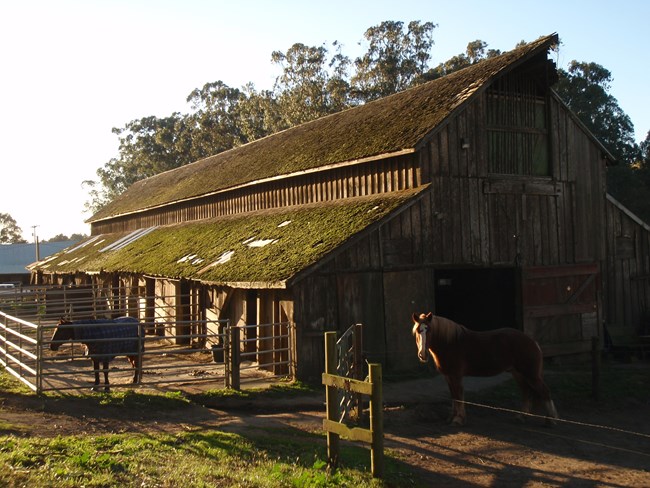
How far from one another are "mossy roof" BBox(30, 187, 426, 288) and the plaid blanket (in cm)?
266

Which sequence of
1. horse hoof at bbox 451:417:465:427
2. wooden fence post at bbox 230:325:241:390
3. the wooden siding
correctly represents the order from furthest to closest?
1. the wooden siding
2. wooden fence post at bbox 230:325:241:390
3. horse hoof at bbox 451:417:465:427

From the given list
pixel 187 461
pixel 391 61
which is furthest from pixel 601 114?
pixel 187 461

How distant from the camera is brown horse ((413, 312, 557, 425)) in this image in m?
12.3

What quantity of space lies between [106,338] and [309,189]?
8597 millimetres

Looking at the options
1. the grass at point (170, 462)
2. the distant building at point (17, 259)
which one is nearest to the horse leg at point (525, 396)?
the grass at point (170, 462)

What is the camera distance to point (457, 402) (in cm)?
1221

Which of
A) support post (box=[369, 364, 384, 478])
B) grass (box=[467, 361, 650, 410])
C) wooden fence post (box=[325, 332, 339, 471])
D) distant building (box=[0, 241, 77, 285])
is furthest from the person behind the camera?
distant building (box=[0, 241, 77, 285])

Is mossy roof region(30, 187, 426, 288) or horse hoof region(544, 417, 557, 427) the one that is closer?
horse hoof region(544, 417, 557, 427)

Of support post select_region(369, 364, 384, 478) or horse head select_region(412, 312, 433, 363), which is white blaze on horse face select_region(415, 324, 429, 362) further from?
→ support post select_region(369, 364, 384, 478)

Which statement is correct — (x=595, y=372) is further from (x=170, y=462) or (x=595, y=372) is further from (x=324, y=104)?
(x=324, y=104)

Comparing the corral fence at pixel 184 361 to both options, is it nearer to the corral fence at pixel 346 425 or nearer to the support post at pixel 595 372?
the corral fence at pixel 346 425

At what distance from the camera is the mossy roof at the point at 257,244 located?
50.3 feet

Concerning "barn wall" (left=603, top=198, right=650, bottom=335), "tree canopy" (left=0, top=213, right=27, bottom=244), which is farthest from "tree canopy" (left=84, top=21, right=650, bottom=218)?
"tree canopy" (left=0, top=213, right=27, bottom=244)

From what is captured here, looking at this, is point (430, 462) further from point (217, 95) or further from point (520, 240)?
point (217, 95)
